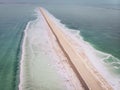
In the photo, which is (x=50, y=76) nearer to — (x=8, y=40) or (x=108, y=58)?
(x=108, y=58)

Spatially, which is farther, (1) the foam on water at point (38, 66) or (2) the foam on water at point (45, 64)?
(2) the foam on water at point (45, 64)

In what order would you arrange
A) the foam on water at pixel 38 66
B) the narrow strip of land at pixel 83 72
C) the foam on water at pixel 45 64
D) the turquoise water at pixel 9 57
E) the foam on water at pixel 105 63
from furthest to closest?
the foam on water at pixel 105 63 < the turquoise water at pixel 9 57 < the foam on water at pixel 45 64 < the foam on water at pixel 38 66 < the narrow strip of land at pixel 83 72

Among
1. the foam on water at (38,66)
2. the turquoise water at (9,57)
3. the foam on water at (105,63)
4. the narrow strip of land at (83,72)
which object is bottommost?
the turquoise water at (9,57)

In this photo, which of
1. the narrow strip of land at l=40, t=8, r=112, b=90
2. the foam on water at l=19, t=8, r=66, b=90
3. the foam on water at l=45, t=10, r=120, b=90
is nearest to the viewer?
the narrow strip of land at l=40, t=8, r=112, b=90

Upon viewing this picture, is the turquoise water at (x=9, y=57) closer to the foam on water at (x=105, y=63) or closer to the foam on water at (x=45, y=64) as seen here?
the foam on water at (x=45, y=64)

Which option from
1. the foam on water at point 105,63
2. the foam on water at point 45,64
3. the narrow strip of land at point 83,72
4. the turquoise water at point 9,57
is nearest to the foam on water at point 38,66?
the foam on water at point 45,64

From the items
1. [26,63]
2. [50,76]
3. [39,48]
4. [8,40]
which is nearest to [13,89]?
[50,76]

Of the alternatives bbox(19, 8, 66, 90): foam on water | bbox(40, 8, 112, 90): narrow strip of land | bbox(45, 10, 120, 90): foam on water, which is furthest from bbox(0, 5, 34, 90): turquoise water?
bbox(45, 10, 120, 90): foam on water

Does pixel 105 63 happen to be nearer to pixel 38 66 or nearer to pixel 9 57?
pixel 38 66

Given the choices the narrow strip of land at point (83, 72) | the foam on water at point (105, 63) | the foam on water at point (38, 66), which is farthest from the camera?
the foam on water at point (105, 63)

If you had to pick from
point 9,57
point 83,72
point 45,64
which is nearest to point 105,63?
point 83,72

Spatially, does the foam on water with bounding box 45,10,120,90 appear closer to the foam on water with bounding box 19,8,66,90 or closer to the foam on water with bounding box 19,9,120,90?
the foam on water with bounding box 19,9,120,90
